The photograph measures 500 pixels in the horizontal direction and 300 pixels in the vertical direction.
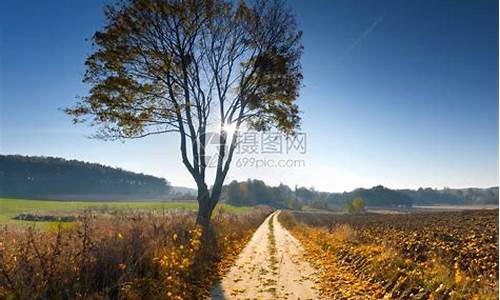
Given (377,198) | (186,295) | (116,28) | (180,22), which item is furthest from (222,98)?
(377,198)

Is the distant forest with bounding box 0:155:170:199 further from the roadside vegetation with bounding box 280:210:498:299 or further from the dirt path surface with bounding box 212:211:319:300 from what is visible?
the roadside vegetation with bounding box 280:210:498:299

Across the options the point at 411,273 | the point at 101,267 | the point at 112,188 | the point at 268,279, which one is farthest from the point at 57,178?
the point at 411,273

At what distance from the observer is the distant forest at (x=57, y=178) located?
103500 millimetres

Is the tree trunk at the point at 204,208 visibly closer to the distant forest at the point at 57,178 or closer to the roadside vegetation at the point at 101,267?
the roadside vegetation at the point at 101,267

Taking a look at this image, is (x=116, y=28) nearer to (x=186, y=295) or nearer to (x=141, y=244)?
(x=141, y=244)

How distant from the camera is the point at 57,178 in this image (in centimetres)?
11369

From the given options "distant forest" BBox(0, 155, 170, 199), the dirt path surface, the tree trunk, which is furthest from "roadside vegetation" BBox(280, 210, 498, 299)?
"distant forest" BBox(0, 155, 170, 199)

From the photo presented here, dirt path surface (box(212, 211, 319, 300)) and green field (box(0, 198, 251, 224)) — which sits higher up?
dirt path surface (box(212, 211, 319, 300))

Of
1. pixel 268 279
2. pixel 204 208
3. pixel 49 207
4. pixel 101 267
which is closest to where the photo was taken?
pixel 101 267

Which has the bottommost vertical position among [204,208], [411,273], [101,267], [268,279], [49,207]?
[49,207]

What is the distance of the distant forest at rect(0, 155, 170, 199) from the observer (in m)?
104

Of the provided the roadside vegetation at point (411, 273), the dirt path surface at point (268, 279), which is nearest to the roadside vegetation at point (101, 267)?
the dirt path surface at point (268, 279)

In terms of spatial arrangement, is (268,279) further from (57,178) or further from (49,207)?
(57,178)

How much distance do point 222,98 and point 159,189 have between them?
156 metres
